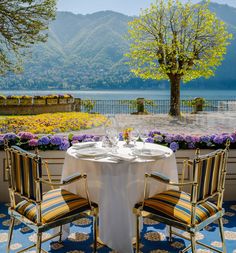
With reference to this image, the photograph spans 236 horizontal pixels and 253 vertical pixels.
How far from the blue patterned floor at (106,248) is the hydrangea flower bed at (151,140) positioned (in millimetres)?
969

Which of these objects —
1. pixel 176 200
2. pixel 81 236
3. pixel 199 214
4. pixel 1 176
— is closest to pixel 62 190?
pixel 81 236

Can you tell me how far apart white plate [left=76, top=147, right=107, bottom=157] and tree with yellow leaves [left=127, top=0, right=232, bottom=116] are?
1507 cm

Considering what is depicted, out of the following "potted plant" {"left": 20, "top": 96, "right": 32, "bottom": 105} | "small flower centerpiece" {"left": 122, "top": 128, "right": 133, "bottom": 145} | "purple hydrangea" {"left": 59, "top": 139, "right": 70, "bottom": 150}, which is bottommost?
"potted plant" {"left": 20, "top": 96, "right": 32, "bottom": 105}

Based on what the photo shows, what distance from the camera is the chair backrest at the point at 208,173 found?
2.57 metres

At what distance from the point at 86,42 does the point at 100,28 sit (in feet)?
25.7

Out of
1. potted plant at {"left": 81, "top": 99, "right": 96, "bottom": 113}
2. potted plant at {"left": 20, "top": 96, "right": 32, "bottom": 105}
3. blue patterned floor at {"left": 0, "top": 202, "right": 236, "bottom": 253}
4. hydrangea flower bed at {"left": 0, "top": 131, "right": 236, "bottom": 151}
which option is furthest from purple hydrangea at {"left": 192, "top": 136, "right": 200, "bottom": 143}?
potted plant at {"left": 20, "top": 96, "right": 32, "bottom": 105}

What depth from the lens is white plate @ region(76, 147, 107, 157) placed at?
10.2 ft

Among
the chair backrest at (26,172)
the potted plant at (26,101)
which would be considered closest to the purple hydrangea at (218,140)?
the chair backrest at (26,172)

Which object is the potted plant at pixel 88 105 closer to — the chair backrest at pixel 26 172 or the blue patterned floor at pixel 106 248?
the blue patterned floor at pixel 106 248

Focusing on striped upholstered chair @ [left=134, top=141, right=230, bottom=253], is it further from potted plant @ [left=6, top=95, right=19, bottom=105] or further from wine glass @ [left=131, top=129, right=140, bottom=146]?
potted plant @ [left=6, top=95, right=19, bottom=105]

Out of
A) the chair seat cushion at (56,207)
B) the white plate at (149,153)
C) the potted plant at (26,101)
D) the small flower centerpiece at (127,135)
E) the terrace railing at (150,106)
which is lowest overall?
the terrace railing at (150,106)

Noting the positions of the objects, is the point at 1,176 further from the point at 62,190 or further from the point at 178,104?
the point at 178,104

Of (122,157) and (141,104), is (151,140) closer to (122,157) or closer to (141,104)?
(122,157)

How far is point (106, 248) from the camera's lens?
3328 mm
